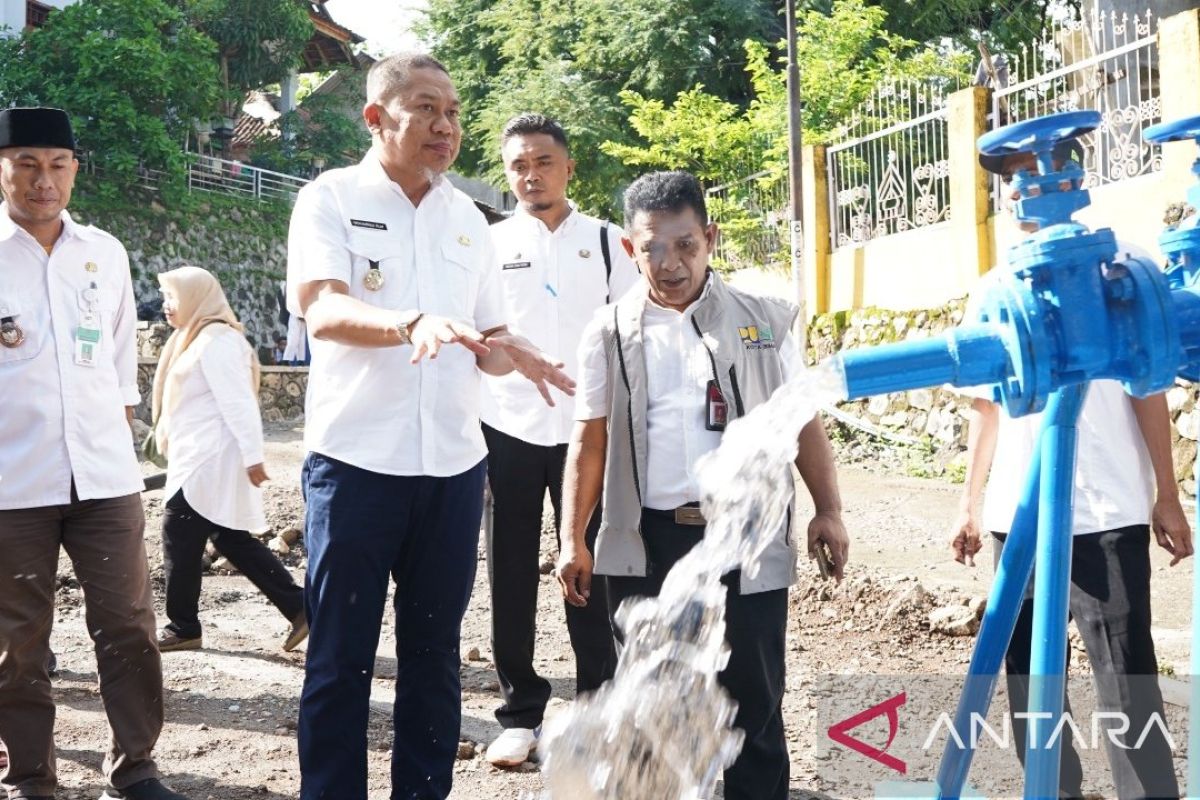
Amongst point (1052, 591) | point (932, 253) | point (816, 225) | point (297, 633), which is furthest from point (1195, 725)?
point (816, 225)

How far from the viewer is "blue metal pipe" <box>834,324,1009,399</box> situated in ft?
3.03

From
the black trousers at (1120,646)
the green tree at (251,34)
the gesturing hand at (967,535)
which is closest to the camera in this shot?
the black trousers at (1120,646)

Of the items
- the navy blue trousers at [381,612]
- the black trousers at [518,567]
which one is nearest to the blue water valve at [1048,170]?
the navy blue trousers at [381,612]

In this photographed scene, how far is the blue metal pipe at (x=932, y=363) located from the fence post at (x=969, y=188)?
36.3ft

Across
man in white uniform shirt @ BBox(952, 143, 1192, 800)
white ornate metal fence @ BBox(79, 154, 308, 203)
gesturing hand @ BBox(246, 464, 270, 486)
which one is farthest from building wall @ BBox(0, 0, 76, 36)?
man in white uniform shirt @ BBox(952, 143, 1192, 800)

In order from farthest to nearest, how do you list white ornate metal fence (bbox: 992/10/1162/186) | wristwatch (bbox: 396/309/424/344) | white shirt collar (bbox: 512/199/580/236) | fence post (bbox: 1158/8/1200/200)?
white ornate metal fence (bbox: 992/10/1162/186)
fence post (bbox: 1158/8/1200/200)
white shirt collar (bbox: 512/199/580/236)
wristwatch (bbox: 396/309/424/344)

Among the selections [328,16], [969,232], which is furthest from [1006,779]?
[328,16]

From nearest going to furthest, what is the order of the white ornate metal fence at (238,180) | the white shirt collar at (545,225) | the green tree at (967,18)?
the white shirt collar at (545,225) → the green tree at (967,18) → the white ornate metal fence at (238,180)

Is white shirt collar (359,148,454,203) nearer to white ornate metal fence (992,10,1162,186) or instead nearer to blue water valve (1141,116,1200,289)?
blue water valve (1141,116,1200,289)

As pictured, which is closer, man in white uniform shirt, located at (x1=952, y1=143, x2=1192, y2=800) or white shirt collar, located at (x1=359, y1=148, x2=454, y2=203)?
man in white uniform shirt, located at (x1=952, y1=143, x2=1192, y2=800)

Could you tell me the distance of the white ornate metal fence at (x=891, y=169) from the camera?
12487 mm

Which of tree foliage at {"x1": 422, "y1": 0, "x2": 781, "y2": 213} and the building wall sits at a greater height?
the building wall

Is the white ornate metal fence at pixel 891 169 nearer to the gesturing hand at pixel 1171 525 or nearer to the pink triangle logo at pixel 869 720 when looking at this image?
the pink triangle logo at pixel 869 720

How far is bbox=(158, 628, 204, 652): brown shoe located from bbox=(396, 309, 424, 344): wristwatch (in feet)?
10.8
